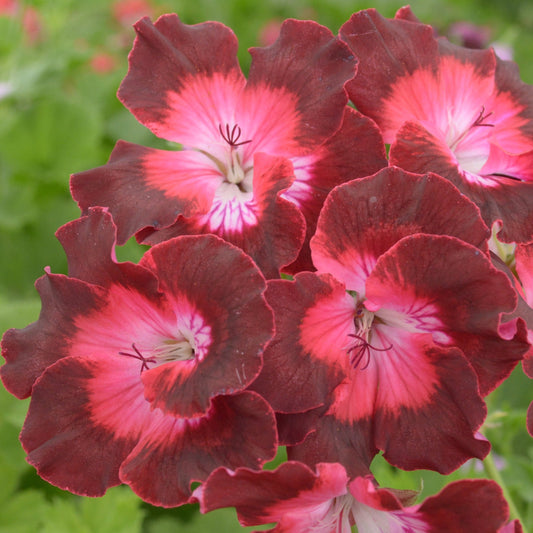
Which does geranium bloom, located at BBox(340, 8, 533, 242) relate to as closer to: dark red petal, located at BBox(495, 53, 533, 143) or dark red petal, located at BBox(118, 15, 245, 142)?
dark red petal, located at BBox(495, 53, 533, 143)

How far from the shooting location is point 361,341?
0.92 metres

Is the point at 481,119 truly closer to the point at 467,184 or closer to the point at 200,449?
the point at 467,184

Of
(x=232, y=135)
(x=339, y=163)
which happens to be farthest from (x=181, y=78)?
(x=339, y=163)

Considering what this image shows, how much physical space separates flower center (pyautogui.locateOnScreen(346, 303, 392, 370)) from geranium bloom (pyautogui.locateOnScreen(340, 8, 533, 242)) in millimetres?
185

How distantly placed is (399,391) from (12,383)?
466 millimetres

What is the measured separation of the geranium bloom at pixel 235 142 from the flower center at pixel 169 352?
13cm

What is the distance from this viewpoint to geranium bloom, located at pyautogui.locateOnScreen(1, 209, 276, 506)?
31.8 inches

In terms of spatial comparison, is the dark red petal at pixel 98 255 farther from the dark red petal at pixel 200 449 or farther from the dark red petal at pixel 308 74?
the dark red petal at pixel 308 74

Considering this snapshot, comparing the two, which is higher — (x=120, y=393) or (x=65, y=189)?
(x=120, y=393)

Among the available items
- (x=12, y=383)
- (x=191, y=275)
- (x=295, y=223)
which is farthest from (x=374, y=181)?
(x=12, y=383)

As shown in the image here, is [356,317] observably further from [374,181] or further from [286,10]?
[286,10]

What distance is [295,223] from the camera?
2.93 ft

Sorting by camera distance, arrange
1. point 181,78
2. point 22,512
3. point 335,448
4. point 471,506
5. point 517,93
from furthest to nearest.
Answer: point 22,512
point 517,93
point 181,78
point 335,448
point 471,506

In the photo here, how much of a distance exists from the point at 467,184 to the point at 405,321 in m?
0.19
